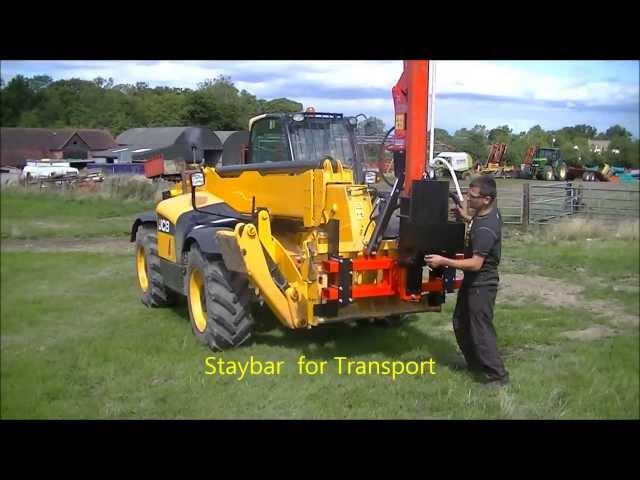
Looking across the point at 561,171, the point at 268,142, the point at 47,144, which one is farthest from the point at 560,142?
the point at 47,144

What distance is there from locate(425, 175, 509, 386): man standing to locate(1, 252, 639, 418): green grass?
0.68 feet

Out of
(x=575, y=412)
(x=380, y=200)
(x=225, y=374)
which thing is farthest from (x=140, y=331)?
(x=575, y=412)

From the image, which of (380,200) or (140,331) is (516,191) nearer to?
(380,200)

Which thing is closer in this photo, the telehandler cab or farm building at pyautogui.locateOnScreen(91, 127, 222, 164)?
the telehandler cab

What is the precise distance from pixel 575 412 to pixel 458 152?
7.14ft

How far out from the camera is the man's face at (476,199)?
470cm

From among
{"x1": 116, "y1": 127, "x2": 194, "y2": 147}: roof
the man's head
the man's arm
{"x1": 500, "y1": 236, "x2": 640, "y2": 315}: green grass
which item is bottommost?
{"x1": 500, "y1": 236, "x2": 640, "y2": 315}: green grass

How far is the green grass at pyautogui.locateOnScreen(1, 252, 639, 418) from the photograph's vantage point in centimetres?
432

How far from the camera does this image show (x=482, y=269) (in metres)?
4.79

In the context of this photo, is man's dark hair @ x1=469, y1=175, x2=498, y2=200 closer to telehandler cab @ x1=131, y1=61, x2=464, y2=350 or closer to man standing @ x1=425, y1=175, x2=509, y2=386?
man standing @ x1=425, y1=175, x2=509, y2=386

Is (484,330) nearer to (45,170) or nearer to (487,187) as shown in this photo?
(487,187)

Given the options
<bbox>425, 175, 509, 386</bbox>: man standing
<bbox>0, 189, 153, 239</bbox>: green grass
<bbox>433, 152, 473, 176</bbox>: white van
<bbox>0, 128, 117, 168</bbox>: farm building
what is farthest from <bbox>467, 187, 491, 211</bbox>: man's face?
<bbox>0, 189, 153, 239</bbox>: green grass

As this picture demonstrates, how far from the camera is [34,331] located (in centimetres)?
443

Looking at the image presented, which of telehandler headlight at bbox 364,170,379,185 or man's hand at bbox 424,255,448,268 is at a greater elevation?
telehandler headlight at bbox 364,170,379,185
